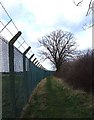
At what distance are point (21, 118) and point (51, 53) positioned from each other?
279 feet

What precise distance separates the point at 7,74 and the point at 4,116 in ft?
3.43

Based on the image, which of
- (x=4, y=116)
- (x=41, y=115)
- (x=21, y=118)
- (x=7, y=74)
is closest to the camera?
(x=4, y=116)

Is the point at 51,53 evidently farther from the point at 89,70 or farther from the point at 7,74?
the point at 7,74

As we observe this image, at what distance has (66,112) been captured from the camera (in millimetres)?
13039

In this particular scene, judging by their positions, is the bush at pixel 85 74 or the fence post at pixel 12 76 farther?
the bush at pixel 85 74

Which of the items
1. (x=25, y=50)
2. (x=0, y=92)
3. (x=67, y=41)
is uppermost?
(x=67, y=41)

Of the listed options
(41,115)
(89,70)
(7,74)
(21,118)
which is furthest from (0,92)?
(89,70)

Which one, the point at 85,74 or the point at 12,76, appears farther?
the point at 85,74

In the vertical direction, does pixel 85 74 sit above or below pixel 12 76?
above

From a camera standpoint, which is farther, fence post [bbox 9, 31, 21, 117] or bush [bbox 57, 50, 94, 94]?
bush [bbox 57, 50, 94, 94]

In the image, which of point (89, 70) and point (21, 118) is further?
point (89, 70)

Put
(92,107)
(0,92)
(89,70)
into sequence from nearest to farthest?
(0,92), (92,107), (89,70)

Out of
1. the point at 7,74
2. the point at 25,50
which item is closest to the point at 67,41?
the point at 25,50

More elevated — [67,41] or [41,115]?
[67,41]
